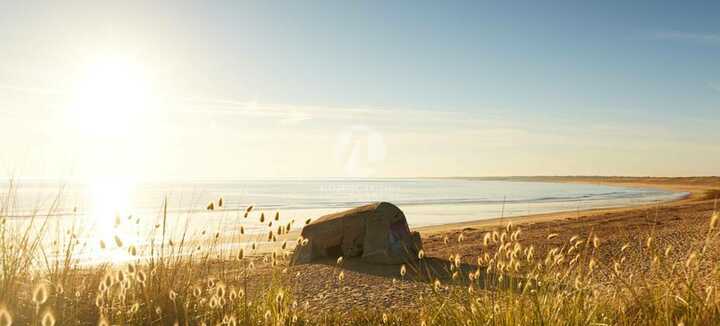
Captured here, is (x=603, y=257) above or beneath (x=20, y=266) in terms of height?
beneath

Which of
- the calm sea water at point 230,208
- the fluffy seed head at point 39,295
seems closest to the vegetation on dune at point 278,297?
the calm sea water at point 230,208

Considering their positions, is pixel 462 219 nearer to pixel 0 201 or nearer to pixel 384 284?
pixel 384 284

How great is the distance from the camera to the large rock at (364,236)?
39.8ft

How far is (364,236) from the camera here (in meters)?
12.4

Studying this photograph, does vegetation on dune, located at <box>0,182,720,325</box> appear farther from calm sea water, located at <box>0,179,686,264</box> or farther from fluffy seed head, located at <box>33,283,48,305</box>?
fluffy seed head, located at <box>33,283,48,305</box>

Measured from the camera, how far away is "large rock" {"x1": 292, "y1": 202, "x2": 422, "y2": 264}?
12141 mm

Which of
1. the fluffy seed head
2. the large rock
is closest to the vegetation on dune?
the fluffy seed head

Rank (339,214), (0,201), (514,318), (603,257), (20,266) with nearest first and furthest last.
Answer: (514,318)
(20,266)
(0,201)
(603,257)
(339,214)

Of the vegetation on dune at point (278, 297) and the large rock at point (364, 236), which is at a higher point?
the vegetation on dune at point (278, 297)

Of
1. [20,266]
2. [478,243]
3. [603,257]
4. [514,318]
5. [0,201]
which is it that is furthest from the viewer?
[478,243]

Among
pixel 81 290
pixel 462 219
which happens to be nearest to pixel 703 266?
pixel 81 290

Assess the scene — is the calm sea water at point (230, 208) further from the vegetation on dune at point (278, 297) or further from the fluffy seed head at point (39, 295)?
the fluffy seed head at point (39, 295)

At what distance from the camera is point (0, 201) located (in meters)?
5.37

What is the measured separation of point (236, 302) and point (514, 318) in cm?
242
